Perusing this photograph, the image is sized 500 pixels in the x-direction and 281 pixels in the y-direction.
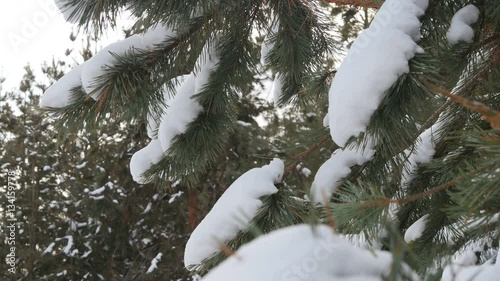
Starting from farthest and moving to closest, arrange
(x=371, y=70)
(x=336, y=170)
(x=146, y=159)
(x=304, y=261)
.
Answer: (x=146, y=159)
(x=336, y=170)
(x=371, y=70)
(x=304, y=261)

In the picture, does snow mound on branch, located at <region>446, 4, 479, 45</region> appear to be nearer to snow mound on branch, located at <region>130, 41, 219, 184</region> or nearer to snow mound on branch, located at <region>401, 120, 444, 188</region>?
snow mound on branch, located at <region>401, 120, 444, 188</region>

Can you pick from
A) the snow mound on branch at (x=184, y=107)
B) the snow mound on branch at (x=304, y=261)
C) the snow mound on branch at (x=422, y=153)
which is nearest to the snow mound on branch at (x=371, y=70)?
the snow mound on branch at (x=304, y=261)

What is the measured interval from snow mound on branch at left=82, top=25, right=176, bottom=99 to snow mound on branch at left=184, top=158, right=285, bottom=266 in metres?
0.65

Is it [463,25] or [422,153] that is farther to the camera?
[422,153]

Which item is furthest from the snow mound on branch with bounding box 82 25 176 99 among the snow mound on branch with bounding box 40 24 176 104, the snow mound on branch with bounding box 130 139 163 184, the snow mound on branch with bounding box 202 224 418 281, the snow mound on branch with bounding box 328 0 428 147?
the snow mound on branch with bounding box 202 224 418 281

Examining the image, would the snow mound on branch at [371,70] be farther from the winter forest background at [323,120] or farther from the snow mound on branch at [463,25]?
the snow mound on branch at [463,25]

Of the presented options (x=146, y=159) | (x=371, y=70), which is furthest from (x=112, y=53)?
(x=371, y=70)

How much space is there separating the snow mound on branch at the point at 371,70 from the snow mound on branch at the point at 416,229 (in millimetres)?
808

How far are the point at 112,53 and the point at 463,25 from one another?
1.19 meters

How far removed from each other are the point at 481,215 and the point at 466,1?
3.57 feet

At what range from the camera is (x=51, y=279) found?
7.34m

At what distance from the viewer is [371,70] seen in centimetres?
113

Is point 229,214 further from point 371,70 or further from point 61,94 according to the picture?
point 61,94

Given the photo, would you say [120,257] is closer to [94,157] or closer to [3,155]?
[94,157]
